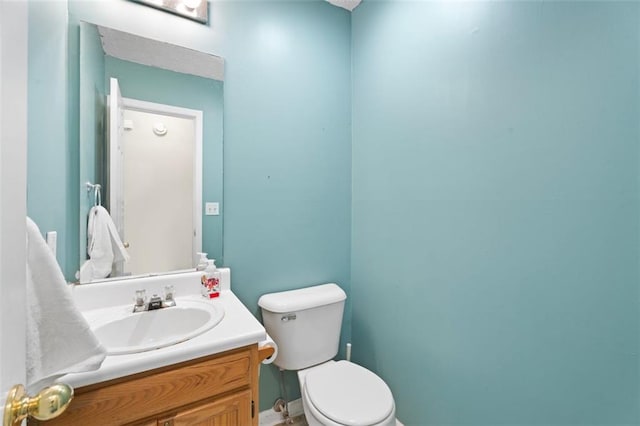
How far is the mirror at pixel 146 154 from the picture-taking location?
123 centimetres

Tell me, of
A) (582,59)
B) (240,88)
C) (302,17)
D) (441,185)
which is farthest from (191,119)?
(582,59)

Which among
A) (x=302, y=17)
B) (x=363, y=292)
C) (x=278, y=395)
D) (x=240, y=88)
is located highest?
(x=302, y=17)

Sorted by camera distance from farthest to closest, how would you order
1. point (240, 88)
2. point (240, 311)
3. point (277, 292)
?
point (277, 292) → point (240, 88) → point (240, 311)

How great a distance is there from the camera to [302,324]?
1510 millimetres

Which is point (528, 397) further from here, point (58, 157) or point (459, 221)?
point (58, 157)

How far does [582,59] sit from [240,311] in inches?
57.0

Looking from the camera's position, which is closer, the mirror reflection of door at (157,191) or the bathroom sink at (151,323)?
the bathroom sink at (151,323)

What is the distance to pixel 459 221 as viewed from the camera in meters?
1.25

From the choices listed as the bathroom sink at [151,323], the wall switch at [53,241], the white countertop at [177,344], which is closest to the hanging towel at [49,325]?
the white countertop at [177,344]

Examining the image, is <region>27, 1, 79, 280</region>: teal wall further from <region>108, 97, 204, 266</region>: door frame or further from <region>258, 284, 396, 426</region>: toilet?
<region>258, 284, 396, 426</region>: toilet

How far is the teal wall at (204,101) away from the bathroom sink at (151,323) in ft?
1.04

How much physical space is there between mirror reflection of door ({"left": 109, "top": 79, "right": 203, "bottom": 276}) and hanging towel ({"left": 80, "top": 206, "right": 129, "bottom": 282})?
3 cm

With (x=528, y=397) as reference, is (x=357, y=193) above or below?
above

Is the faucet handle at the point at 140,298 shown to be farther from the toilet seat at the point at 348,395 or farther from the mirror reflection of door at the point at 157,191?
the toilet seat at the point at 348,395
